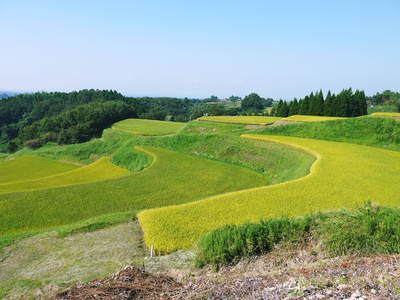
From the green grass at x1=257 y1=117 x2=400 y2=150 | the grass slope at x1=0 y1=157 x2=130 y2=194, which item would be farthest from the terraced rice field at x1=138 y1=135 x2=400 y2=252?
the grass slope at x1=0 y1=157 x2=130 y2=194

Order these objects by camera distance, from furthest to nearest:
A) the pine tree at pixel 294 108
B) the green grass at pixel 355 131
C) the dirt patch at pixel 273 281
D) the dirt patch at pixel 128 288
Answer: the pine tree at pixel 294 108 → the green grass at pixel 355 131 → the dirt patch at pixel 128 288 → the dirt patch at pixel 273 281

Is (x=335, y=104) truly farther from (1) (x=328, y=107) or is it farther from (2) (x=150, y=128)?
(2) (x=150, y=128)

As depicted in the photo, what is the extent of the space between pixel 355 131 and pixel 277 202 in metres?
19.8

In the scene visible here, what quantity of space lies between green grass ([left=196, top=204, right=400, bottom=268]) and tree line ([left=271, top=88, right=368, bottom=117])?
45.1 meters

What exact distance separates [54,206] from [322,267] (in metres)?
13.3

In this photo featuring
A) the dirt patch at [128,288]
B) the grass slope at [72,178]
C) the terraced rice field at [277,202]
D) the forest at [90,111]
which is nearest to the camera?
the dirt patch at [128,288]

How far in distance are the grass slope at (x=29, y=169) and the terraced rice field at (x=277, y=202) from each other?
2224cm

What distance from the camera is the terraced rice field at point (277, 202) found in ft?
35.0

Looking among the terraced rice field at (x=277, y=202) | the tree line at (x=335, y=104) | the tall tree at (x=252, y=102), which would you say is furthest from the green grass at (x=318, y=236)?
the tall tree at (x=252, y=102)

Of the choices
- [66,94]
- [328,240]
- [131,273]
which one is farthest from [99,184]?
[66,94]

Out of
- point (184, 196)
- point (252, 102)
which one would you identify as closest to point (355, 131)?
point (184, 196)

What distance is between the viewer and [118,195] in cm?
1695

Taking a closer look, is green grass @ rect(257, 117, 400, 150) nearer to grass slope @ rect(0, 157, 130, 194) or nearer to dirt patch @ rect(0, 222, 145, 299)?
grass slope @ rect(0, 157, 130, 194)

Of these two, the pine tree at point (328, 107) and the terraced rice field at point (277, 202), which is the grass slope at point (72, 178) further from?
the pine tree at point (328, 107)
